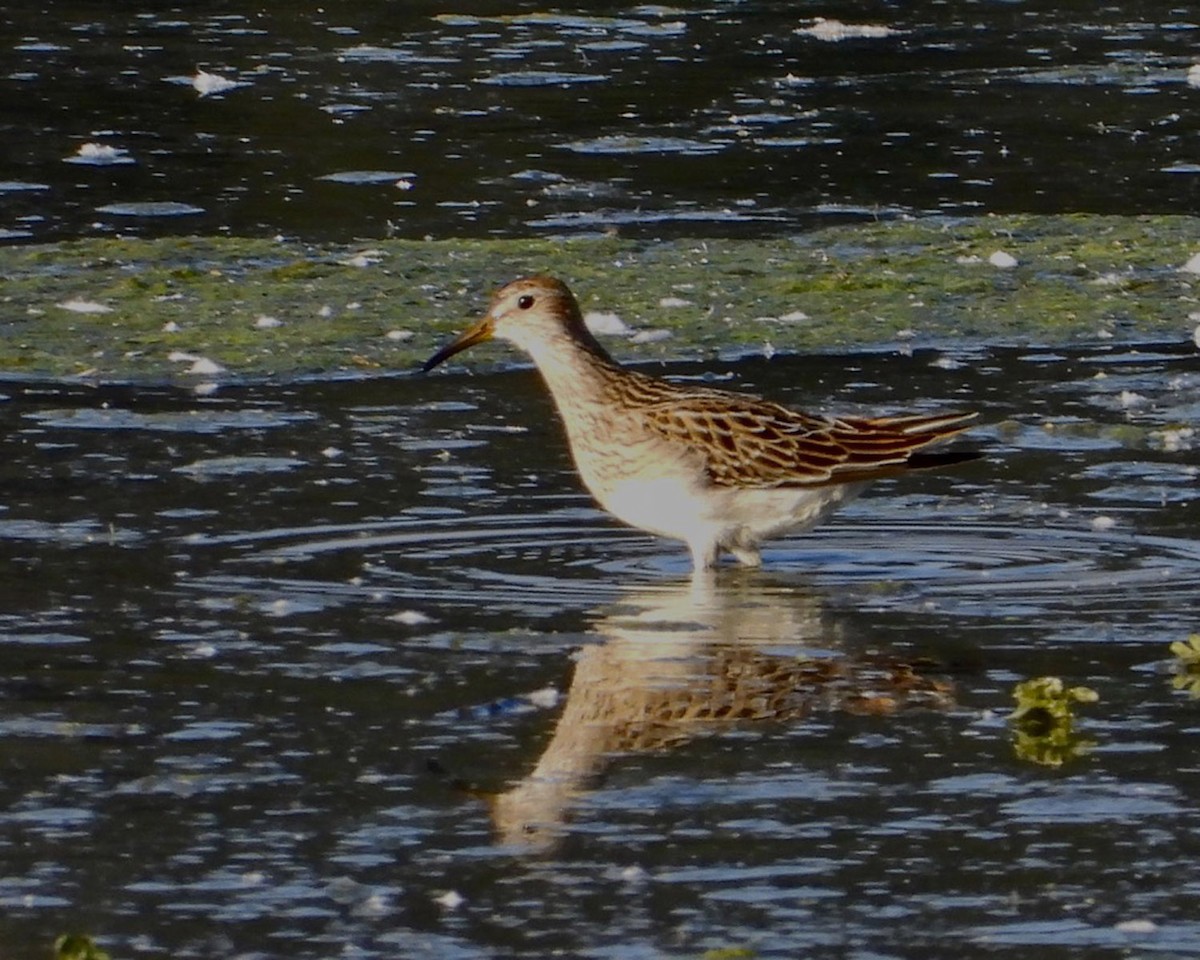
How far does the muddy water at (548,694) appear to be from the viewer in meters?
6.19

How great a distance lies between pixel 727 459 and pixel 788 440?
0.69 feet

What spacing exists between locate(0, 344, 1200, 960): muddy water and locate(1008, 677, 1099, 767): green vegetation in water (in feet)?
0.12

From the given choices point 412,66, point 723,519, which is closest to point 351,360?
point 723,519

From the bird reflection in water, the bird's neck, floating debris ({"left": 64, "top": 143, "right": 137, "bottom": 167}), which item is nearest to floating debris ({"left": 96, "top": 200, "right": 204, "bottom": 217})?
floating debris ({"left": 64, "top": 143, "right": 137, "bottom": 167})

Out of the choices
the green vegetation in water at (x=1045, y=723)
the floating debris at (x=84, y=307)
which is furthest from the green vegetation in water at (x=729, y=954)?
the floating debris at (x=84, y=307)

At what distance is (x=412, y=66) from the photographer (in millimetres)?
19844

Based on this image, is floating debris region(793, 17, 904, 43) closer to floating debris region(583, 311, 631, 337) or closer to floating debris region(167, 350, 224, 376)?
floating debris region(583, 311, 631, 337)

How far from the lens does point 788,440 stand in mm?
9695

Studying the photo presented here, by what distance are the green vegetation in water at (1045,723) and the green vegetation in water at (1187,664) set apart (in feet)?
1.79

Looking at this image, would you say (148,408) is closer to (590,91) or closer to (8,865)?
(8,865)

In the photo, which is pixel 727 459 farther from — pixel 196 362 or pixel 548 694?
pixel 196 362

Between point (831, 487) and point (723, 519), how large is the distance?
36 cm

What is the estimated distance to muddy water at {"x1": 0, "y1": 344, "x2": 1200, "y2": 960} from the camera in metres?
6.19

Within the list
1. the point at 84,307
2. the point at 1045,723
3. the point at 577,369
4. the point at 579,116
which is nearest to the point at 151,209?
the point at 84,307
